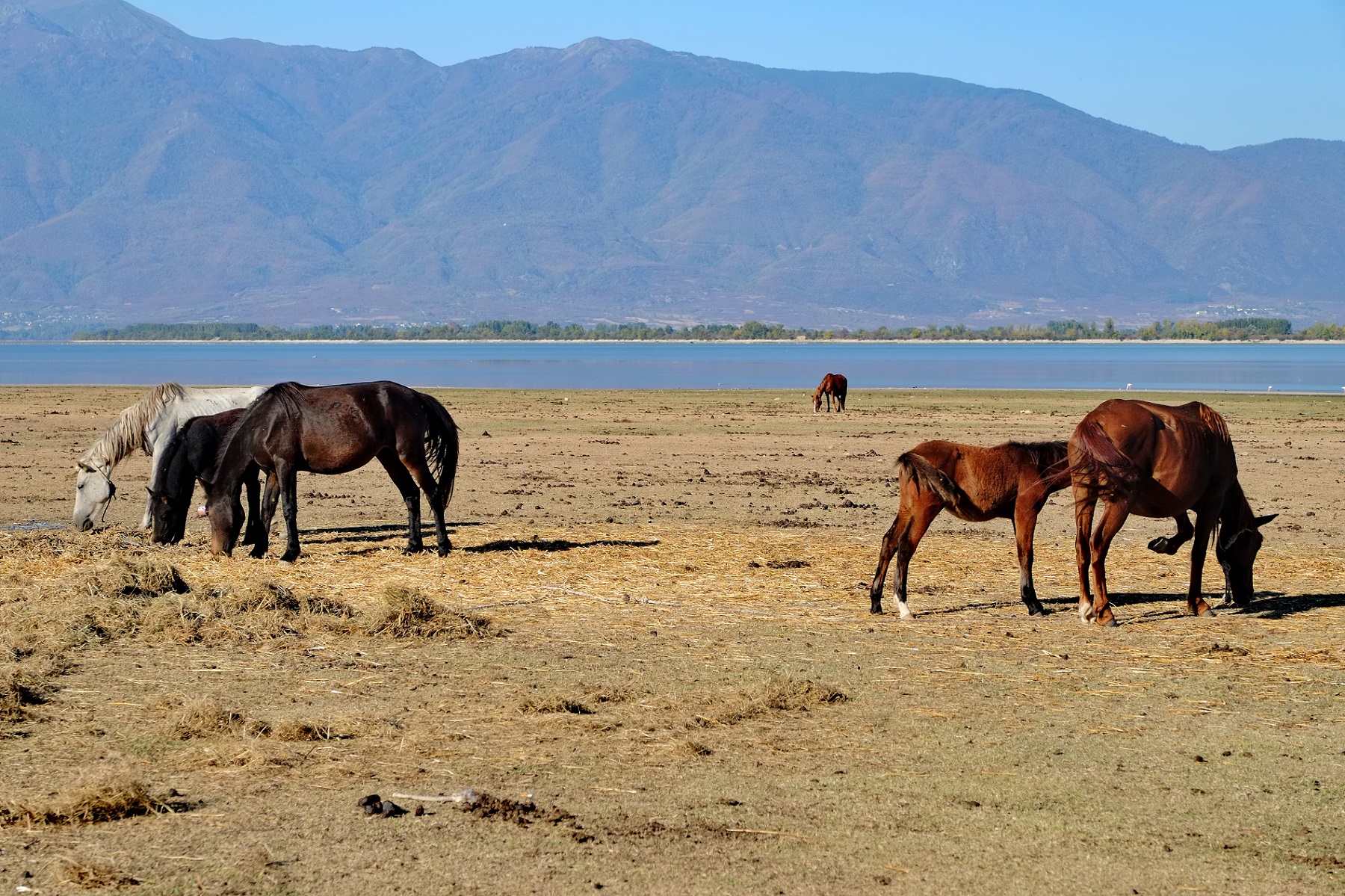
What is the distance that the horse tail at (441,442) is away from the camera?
1625 centimetres

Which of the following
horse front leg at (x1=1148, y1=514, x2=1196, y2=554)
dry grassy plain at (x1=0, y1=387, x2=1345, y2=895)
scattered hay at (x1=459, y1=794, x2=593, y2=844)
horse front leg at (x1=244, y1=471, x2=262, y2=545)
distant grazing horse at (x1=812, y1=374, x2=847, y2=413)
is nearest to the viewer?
dry grassy plain at (x1=0, y1=387, x2=1345, y2=895)

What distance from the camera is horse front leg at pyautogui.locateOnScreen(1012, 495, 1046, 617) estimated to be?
12.7 meters

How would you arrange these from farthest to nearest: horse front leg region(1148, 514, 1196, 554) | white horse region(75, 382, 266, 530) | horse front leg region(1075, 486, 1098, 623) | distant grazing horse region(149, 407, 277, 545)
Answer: white horse region(75, 382, 266, 530) < distant grazing horse region(149, 407, 277, 545) < horse front leg region(1148, 514, 1196, 554) < horse front leg region(1075, 486, 1098, 623)

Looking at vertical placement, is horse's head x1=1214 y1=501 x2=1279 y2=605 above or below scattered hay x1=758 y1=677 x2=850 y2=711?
above

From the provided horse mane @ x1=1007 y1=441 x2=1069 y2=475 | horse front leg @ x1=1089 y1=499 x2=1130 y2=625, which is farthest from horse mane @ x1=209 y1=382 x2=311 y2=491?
horse front leg @ x1=1089 y1=499 x2=1130 y2=625

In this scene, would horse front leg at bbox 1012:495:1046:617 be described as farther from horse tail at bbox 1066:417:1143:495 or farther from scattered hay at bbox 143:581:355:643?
scattered hay at bbox 143:581:355:643

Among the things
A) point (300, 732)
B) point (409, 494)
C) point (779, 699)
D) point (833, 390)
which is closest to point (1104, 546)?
point (779, 699)

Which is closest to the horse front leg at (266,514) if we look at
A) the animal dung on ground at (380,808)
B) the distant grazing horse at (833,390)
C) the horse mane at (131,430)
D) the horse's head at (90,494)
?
the horse mane at (131,430)

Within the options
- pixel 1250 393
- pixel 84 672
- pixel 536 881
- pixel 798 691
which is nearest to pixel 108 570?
pixel 84 672

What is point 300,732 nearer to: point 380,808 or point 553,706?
point 380,808

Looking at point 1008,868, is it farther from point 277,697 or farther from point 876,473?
point 876,473

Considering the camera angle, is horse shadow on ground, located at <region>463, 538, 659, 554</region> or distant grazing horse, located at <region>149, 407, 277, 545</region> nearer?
distant grazing horse, located at <region>149, 407, 277, 545</region>

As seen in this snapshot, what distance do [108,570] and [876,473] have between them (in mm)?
16040

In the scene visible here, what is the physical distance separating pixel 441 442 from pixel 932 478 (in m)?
6.12
